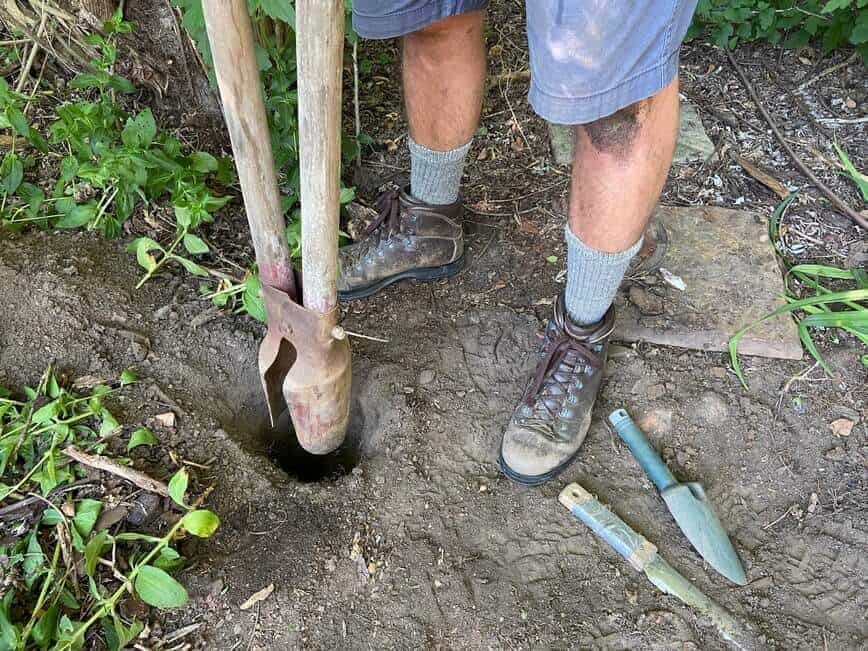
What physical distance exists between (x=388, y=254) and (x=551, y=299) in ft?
1.56

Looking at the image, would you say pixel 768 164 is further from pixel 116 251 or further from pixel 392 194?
pixel 116 251

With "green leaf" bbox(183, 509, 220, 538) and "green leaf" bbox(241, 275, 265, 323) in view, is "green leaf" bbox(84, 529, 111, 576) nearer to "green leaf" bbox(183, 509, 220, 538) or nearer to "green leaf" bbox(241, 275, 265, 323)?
"green leaf" bbox(183, 509, 220, 538)

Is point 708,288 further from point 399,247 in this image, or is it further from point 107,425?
point 107,425

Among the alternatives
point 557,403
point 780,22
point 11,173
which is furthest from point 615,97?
point 780,22

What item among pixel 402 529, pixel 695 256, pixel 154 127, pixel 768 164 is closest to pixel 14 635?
pixel 402 529

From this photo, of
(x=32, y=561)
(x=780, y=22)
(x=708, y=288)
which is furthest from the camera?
(x=780, y=22)

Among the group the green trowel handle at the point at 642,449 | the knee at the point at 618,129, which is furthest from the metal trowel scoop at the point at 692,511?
the knee at the point at 618,129

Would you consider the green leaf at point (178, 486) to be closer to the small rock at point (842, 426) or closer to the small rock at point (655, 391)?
the small rock at point (655, 391)

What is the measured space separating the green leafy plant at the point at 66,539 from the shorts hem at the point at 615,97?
1009mm

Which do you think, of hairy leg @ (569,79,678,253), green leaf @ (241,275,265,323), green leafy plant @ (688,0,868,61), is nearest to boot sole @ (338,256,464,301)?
green leaf @ (241,275,265,323)

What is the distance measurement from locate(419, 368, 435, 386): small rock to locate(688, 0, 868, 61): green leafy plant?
1799 millimetres

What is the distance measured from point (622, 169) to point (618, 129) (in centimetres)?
8

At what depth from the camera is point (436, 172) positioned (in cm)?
193

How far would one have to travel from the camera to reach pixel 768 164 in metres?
2.41
